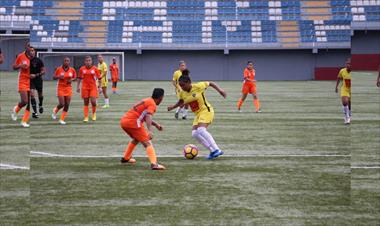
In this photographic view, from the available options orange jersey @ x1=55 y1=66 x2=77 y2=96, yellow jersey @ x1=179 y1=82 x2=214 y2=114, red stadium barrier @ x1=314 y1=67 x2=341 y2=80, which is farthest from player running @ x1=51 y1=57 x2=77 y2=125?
red stadium barrier @ x1=314 y1=67 x2=341 y2=80

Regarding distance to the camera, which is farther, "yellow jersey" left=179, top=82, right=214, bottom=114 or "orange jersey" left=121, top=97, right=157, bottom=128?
"yellow jersey" left=179, top=82, right=214, bottom=114

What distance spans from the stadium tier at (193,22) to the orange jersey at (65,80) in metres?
0.49

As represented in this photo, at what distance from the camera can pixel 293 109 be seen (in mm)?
17422

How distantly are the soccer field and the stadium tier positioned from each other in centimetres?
202

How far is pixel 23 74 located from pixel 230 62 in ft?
47.9

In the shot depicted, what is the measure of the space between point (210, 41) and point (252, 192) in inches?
424

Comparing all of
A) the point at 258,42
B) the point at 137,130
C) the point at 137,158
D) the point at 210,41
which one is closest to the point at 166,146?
the point at 137,158

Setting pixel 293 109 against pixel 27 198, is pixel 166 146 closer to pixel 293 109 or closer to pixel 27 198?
pixel 27 198

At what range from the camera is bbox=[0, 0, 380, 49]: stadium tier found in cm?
1257

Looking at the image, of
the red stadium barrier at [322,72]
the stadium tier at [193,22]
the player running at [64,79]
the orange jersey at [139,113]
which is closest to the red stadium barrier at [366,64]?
the red stadium barrier at [322,72]

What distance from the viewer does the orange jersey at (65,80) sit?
37.1 ft

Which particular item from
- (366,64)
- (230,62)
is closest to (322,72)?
(366,64)

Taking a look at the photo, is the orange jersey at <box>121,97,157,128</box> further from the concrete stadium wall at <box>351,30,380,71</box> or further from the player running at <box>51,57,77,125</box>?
the concrete stadium wall at <box>351,30,380,71</box>

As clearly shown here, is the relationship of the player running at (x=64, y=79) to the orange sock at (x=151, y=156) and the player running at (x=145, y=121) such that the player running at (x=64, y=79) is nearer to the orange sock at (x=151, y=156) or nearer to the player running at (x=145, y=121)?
the player running at (x=145, y=121)
